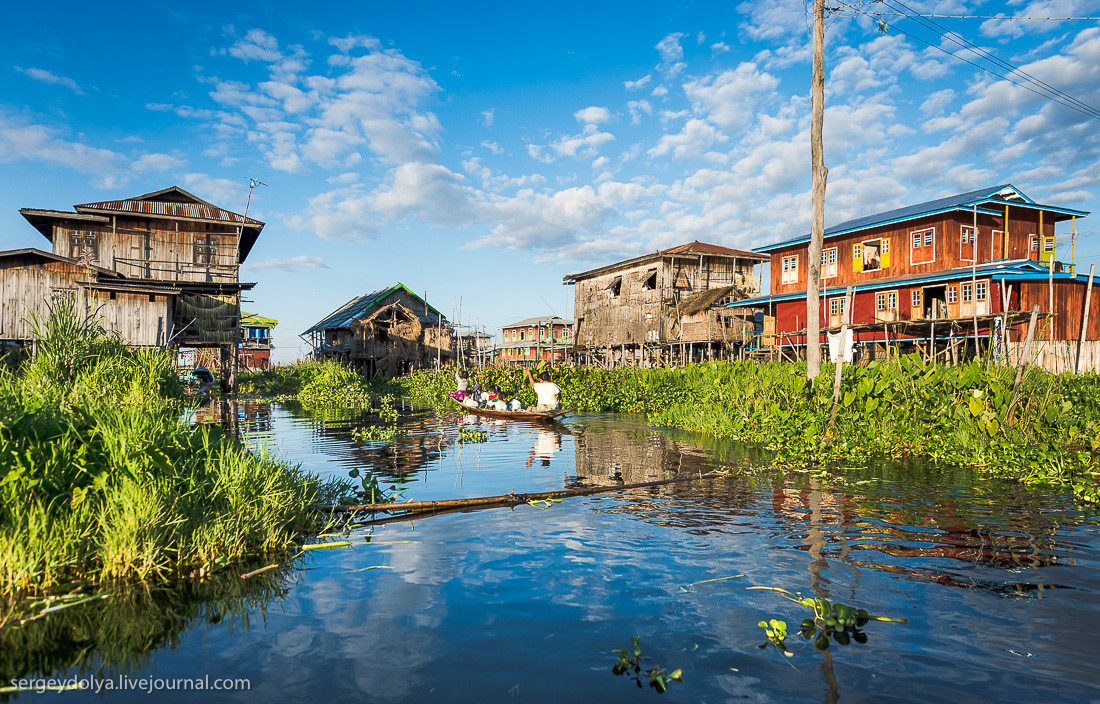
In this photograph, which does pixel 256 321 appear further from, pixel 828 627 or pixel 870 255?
pixel 828 627

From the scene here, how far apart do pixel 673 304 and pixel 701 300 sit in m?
2.57

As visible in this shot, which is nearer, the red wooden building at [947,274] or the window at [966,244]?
the red wooden building at [947,274]

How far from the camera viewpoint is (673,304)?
134ft

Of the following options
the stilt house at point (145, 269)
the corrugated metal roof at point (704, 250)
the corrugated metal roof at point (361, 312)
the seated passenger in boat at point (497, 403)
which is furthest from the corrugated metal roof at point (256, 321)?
the seated passenger in boat at point (497, 403)

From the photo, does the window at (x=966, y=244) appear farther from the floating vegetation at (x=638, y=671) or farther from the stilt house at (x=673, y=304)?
the floating vegetation at (x=638, y=671)

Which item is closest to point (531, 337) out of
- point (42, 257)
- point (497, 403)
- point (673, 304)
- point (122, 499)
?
point (673, 304)

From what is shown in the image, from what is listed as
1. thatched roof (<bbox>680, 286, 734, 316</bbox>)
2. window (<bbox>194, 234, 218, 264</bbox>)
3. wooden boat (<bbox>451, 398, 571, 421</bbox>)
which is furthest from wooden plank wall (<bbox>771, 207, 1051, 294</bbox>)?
window (<bbox>194, 234, 218, 264</bbox>)

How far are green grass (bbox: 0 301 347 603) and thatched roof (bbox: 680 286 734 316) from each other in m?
33.4

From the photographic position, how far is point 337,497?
768 cm

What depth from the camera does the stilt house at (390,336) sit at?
41.8 metres

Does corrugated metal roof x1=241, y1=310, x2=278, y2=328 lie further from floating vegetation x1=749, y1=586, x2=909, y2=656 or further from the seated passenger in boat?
floating vegetation x1=749, y1=586, x2=909, y2=656

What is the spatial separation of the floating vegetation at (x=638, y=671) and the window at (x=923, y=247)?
32.1 m

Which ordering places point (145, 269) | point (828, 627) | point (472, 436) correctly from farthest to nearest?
point (145, 269) < point (472, 436) < point (828, 627)

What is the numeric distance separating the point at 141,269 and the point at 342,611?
34.0m
